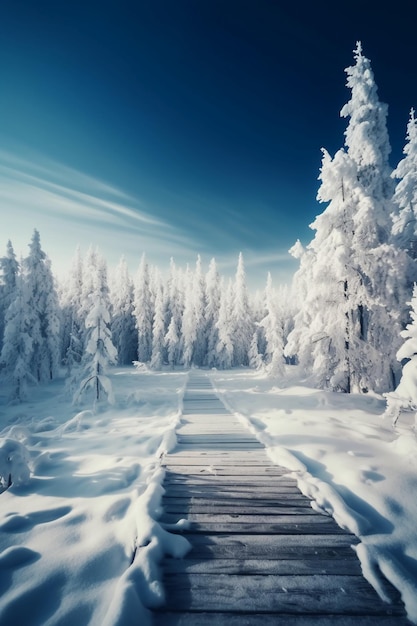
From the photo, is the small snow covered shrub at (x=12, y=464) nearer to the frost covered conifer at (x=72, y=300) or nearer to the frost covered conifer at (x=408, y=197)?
the frost covered conifer at (x=408, y=197)

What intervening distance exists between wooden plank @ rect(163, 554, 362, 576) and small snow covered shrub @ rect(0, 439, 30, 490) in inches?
131

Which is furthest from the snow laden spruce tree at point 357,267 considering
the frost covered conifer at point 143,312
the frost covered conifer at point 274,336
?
the frost covered conifer at point 143,312

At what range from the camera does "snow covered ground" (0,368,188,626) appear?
2.42 metres

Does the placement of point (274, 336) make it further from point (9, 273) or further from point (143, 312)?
point (9, 273)

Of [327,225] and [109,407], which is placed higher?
[327,225]

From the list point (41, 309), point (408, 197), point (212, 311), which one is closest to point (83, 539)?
point (408, 197)

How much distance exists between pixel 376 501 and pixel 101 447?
630cm

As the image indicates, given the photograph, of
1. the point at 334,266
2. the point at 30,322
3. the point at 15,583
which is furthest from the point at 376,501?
the point at 30,322

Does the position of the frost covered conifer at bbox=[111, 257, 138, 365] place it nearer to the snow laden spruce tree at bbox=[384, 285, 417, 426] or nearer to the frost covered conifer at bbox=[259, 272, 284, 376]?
the frost covered conifer at bbox=[259, 272, 284, 376]

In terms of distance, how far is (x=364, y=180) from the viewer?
1392cm

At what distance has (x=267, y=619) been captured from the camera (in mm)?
2379

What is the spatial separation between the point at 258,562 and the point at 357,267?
12630mm

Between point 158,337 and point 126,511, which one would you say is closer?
point 126,511

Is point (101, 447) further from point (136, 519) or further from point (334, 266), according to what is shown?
point (334, 266)
